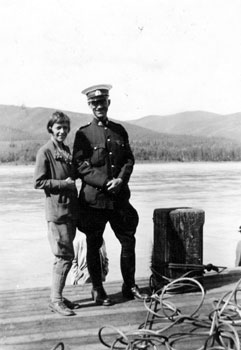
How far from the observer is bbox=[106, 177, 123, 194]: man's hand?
3683 mm

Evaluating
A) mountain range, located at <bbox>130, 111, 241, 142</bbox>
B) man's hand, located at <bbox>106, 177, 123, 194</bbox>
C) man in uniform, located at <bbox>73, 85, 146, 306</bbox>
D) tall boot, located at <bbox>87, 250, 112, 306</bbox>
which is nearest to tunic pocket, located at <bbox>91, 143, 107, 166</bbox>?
man in uniform, located at <bbox>73, 85, 146, 306</bbox>

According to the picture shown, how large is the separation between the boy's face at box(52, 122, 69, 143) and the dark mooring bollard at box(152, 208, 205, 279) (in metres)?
1.04

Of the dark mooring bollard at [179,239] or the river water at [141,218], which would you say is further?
the river water at [141,218]

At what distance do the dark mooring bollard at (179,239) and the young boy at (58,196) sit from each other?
824 mm

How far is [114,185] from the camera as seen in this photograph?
12.1 feet

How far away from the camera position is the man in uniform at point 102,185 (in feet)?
12.2

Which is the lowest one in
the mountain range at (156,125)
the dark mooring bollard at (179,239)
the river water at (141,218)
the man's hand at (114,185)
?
the river water at (141,218)

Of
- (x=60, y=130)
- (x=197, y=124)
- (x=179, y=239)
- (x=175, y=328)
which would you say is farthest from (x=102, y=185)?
(x=197, y=124)

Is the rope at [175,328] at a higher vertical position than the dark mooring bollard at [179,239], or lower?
lower

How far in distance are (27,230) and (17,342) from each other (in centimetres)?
1453

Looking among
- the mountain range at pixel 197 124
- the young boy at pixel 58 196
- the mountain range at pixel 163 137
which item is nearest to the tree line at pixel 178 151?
the mountain range at pixel 163 137

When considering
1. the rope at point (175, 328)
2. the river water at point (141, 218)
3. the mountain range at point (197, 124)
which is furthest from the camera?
the mountain range at point (197, 124)

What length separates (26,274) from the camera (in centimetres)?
1357

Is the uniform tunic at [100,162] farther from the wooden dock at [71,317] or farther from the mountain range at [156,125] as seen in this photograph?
the mountain range at [156,125]
